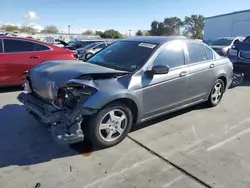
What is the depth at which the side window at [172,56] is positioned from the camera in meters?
4.07

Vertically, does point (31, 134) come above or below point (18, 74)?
below

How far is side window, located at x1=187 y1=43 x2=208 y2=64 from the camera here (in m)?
4.68

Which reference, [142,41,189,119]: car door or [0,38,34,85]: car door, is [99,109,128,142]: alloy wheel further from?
[0,38,34,85]: car door

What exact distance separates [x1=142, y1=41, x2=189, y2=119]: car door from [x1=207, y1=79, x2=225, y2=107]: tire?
105 centimetres

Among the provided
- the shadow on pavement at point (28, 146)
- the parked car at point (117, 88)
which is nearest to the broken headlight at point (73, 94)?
the parked car at point (117, 88)

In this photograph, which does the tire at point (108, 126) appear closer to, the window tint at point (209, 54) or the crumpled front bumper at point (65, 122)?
the crumpled front bumper at point (65, 122)

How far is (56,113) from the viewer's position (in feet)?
10.5

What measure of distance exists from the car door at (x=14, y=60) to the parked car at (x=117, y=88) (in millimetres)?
2657

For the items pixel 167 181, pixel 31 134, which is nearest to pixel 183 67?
pixel 167 181

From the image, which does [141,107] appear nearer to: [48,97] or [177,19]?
[48,97]

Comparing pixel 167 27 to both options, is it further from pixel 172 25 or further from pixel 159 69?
pixel 159 69

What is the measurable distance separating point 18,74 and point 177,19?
81.5 meters

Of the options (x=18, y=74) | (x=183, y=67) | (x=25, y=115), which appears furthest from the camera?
(x=18, y=74)

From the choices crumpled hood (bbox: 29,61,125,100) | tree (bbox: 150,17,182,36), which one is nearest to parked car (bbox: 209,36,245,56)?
crumpled hood (bbox: 29,61,125,100)
